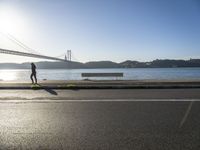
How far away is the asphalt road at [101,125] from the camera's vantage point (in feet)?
19.6

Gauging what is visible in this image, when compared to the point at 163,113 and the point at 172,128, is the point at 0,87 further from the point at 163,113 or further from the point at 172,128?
the point at 172,128

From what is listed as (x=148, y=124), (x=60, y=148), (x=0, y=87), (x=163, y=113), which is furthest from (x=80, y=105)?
(x=0, y=87)

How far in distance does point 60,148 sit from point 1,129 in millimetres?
2025

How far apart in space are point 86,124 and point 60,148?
1986mm

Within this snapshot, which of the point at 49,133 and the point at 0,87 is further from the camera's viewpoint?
the point at 0,87

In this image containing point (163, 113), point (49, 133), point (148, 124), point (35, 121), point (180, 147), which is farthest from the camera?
point (163, 113)

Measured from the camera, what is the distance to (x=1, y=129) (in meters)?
7.23

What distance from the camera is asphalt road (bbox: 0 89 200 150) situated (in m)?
5.96

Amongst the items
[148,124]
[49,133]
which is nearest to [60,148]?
[49,133]

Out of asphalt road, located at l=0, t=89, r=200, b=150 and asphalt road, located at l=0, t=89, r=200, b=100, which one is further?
asphalt road, located at l=0, t=89, r=200, b=100

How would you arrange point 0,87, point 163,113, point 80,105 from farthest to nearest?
point 0,87, point 80,105, point 163,113

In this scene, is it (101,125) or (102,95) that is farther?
(102,95)

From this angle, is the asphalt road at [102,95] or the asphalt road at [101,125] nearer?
the asphalt road at [101,125]

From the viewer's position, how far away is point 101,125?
7527 millimetres
